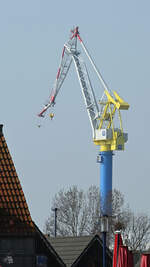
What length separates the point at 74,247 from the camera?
153 feet

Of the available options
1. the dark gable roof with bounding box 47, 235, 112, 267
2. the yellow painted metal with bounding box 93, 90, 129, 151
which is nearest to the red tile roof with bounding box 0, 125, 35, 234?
the dark gable roof with bounding box 47, 235, 112, 267

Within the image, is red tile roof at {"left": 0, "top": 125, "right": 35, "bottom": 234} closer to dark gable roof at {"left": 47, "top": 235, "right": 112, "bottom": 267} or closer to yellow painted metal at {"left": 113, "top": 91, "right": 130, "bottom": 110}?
dark gable roof at {"left": 47, "top": 235, "right": 112, "bottom": 267}

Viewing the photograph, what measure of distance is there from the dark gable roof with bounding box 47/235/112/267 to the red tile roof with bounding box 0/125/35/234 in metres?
11.5

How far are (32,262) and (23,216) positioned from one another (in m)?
2.31

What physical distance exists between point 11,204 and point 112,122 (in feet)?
410

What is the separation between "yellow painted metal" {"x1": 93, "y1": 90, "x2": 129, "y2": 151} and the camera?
153 metres

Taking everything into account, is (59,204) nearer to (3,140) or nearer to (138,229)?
(138,229)

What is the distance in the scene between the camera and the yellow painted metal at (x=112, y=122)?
501ft

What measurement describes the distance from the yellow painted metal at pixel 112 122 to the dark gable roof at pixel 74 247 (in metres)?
103

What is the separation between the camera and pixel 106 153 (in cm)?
14925

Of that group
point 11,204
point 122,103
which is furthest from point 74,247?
point 122,103

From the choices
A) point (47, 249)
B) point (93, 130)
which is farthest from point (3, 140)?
point (93, 130)

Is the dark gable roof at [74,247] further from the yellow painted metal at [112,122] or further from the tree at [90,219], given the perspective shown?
the yellow painted metal at [112,122]

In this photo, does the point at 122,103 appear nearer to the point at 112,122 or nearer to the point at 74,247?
the point at 112,122
